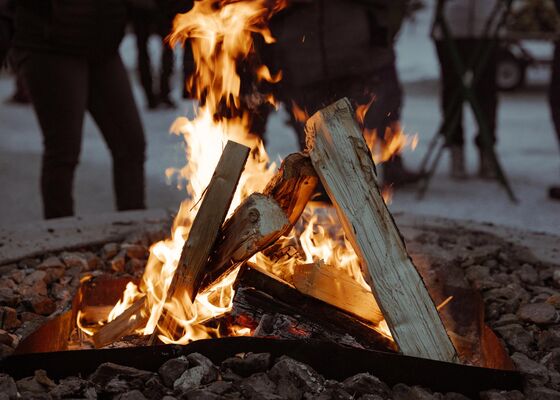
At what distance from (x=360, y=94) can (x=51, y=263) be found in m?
2.38

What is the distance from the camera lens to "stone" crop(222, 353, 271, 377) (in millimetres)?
1941

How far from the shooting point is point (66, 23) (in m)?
3.39

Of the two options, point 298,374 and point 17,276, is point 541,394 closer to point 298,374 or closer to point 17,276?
point 298,374

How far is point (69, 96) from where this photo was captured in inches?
139

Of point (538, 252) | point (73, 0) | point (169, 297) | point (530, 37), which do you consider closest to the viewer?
point (169, 297)

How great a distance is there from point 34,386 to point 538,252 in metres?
2.08

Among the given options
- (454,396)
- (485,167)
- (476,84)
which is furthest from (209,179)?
(485,167)

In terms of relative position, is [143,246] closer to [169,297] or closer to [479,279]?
[169,297]

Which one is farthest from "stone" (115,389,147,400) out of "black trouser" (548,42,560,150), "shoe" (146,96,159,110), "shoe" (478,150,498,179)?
"shoe" (146,96,159,110)

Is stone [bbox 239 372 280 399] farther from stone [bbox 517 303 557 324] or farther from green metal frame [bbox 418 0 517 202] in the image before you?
green metal frame [bbox 418 0 517 202]

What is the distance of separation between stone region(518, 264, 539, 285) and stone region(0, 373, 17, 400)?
1864 millimetres

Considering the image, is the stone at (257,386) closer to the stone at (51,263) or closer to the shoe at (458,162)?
the stone at (51,263)

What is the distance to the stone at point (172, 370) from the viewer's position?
191cm

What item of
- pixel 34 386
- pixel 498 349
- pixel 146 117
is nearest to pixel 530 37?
pixel 146 117
